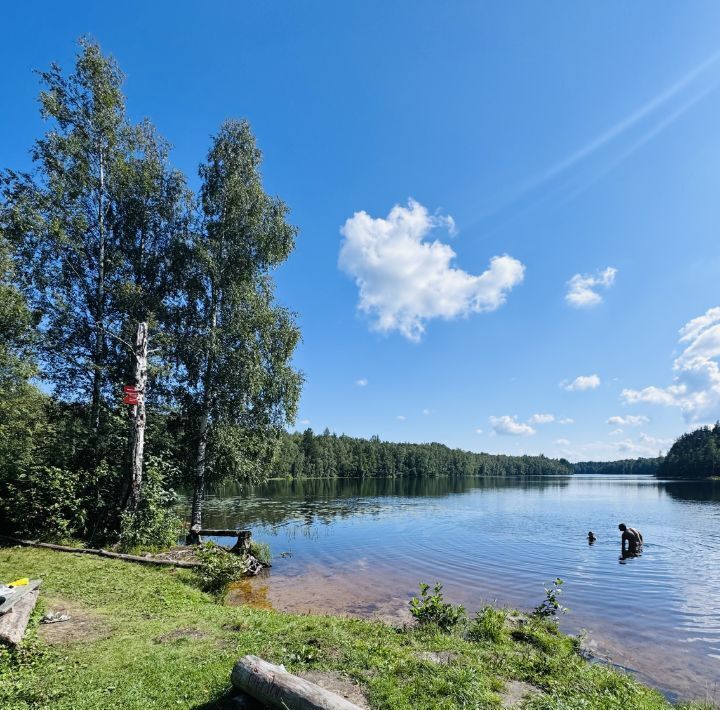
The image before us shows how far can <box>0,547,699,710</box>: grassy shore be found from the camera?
18.6 feet

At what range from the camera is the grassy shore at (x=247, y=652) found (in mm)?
5660

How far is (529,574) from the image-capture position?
17.7m

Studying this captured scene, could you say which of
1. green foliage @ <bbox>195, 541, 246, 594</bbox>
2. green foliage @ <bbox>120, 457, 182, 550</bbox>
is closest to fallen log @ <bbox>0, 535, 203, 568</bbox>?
green foliage @ <bbox>195, 541, 246, 594</bbox>

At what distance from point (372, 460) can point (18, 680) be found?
5097 inches

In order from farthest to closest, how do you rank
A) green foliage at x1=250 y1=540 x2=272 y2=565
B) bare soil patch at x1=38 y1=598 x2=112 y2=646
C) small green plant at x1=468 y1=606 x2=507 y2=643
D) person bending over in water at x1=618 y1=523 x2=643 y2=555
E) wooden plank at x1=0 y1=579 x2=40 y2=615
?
person bending over in water at x1=618 y1=523 x2=643 y2=555 < green foliage at x1=250 y1=540 x2=272 y2=565 < small green plant at x1=468 y1=606 x2=507 y2=643 < bare soil patch at x1=38 y1=598 x2=112 y2=646 < wooden plank at x1=0 y1=579 x2=40 y2=615

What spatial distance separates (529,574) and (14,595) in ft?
57.6

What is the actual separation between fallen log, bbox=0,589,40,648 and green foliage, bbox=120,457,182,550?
27.1 feet

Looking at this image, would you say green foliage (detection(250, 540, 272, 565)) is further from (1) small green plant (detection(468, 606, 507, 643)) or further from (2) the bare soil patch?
(1) small green plant (detection(468, 606, 507, 643))

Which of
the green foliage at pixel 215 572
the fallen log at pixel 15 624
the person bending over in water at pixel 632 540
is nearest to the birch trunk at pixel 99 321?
the green foliage at pixel 215 572

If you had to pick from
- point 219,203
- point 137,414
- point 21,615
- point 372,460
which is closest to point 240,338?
point 137,414

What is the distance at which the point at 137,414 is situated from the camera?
52.5ft

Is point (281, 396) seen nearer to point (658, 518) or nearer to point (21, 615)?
point (21, 615)

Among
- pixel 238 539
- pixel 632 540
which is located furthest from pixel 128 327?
pixel 632 540

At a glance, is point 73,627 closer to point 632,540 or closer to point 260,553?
point 260,553
